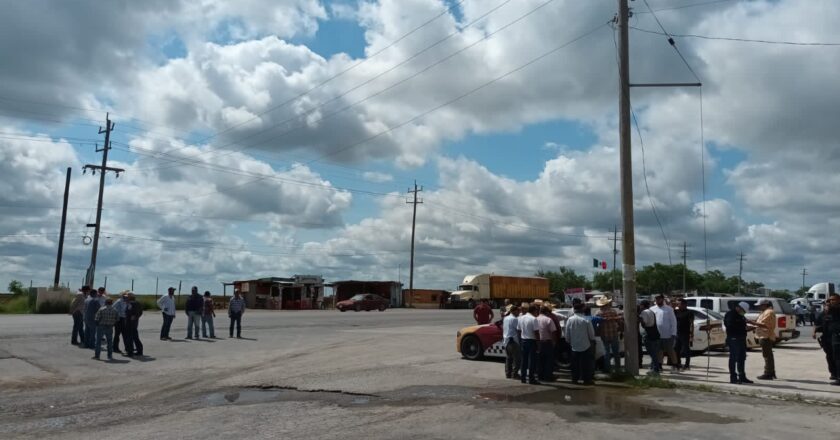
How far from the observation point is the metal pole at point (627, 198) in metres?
13.4

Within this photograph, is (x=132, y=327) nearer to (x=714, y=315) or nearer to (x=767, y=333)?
(x=767, y=333)

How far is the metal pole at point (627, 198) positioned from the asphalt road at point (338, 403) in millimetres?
1420

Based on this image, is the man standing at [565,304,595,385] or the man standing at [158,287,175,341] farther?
the man standing at [158,287,175,341]

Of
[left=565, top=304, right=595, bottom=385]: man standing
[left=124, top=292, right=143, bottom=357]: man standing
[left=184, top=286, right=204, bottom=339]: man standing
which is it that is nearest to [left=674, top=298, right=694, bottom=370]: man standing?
[left=565, top=304, right=595, bottom=385]: man standing

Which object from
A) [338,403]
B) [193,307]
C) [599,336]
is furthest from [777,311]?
[193,307]

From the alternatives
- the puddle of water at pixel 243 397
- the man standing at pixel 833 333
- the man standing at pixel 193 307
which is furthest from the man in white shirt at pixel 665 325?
the man standing at pixel 193 307

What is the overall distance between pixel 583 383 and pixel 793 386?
142 inches

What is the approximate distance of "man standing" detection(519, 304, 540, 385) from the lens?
41.3ft

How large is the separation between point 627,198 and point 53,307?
130ft

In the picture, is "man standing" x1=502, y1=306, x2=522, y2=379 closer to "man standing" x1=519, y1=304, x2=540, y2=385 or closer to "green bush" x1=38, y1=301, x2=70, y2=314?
"man standing" x1=519, y1=304, x2=540, y2=385

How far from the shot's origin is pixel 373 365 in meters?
15.2

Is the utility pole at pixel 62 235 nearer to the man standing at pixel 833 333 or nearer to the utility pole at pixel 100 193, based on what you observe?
the utility pole at pixel 100 193

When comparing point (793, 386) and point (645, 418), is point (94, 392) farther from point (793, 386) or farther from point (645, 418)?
point (793, 386)

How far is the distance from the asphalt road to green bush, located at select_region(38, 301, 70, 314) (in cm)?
Answer: 2782
